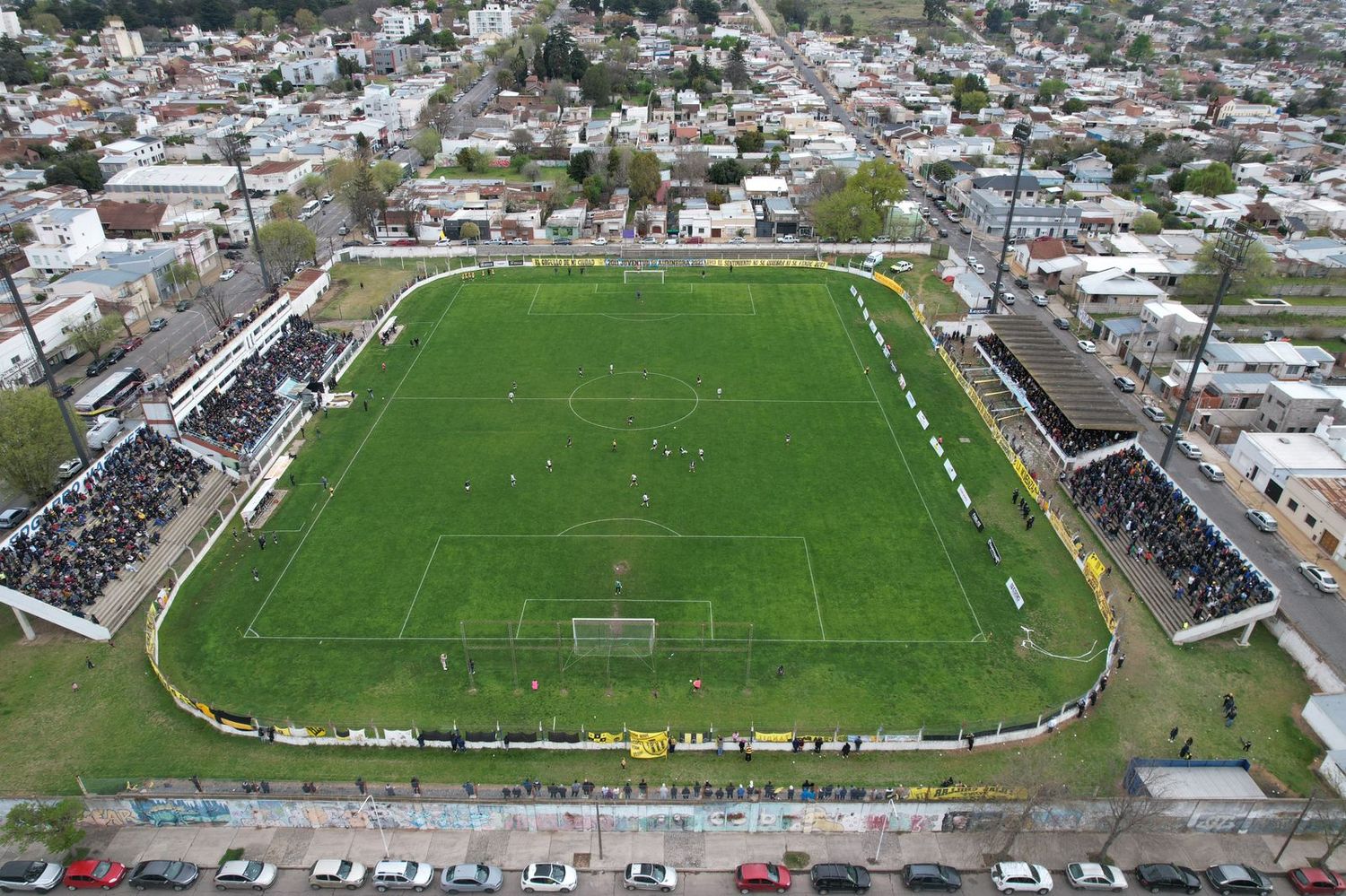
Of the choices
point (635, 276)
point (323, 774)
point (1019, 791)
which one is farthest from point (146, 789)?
point (635, 276)

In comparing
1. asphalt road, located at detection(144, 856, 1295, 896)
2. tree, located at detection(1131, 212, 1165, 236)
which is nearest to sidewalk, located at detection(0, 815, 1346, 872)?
asphalt road, located at detection(144, 856, 1295, 896)

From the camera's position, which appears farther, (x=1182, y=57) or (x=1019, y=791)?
(x=1182, y=57)

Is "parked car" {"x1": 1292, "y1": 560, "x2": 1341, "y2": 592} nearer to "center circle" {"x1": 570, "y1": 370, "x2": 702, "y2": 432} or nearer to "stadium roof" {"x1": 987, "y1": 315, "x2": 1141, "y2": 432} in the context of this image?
"stadium roof" {"x1": 987, "y1": 315, "x2": 1141, "y2": 432}

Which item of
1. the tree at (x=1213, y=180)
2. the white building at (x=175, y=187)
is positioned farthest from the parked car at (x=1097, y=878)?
the white building at (x=175, y=187)

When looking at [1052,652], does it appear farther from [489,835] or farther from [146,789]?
[146,789]

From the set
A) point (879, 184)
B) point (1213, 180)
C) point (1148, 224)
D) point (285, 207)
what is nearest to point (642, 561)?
point (879, 184)

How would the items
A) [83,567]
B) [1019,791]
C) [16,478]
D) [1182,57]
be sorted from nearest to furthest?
1. [1019,791]
2. [83,567]
3. [16,478]
4. [1182,57]

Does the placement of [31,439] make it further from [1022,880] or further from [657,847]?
[1022,880]
